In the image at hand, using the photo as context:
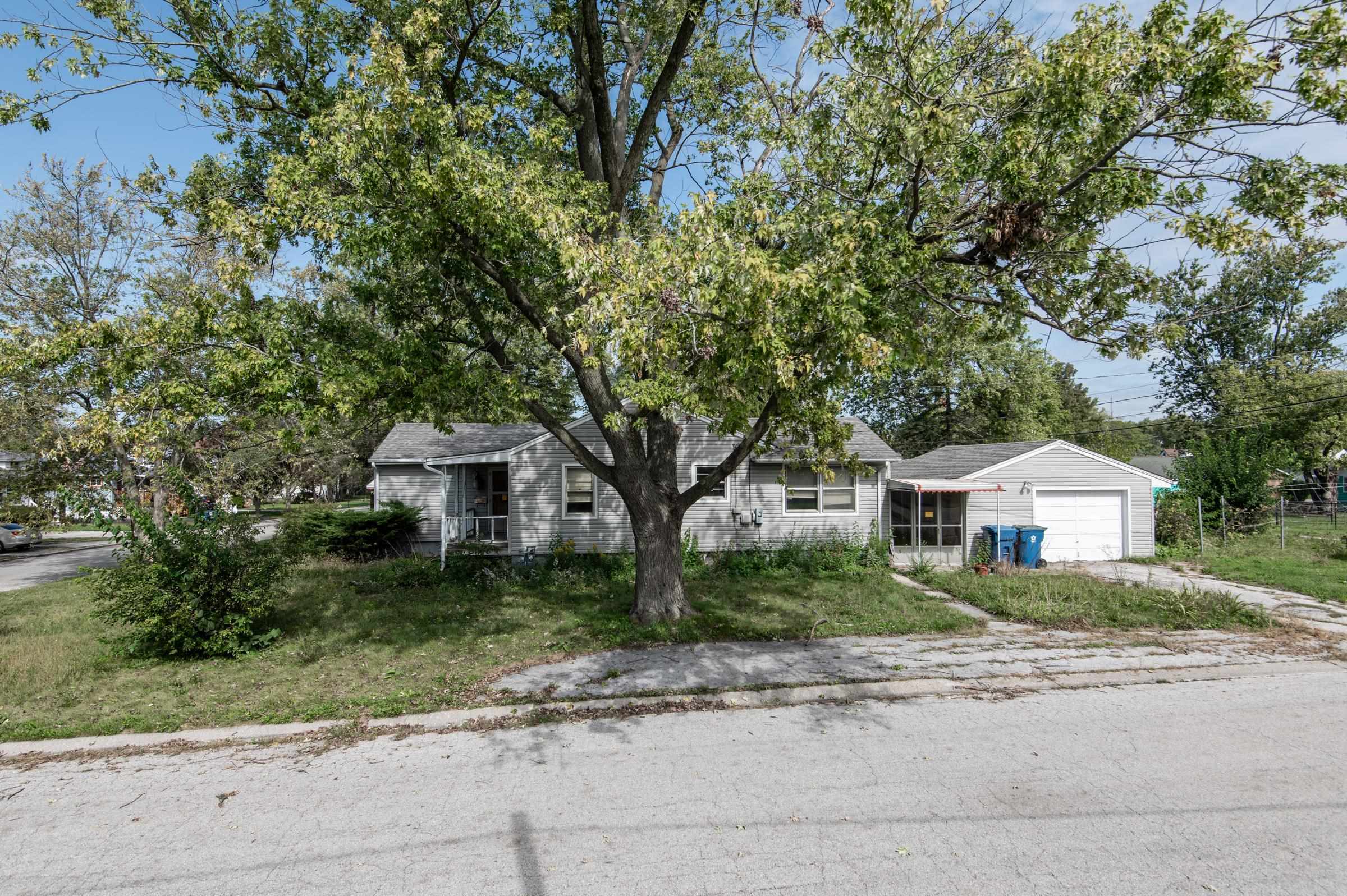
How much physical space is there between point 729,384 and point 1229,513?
21774 millimetres

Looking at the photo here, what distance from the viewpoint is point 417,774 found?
5.22 metres

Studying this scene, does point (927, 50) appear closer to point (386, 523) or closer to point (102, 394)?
point (102, 394)

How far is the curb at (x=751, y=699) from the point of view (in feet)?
19.5

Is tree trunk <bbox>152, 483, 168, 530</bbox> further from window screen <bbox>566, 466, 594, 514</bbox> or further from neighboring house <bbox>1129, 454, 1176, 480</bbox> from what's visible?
neighboring house <bbox>1129, 454, 1176, 480</bbox>

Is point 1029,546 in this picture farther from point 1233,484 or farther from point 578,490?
point 578,490

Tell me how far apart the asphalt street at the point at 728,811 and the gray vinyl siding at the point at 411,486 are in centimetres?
1412

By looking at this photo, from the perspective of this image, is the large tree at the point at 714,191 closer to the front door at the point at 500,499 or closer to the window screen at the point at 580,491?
the window screen at the point at 580,491

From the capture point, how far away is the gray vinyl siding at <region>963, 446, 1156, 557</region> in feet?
56.6

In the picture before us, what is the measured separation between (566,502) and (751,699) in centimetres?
1008

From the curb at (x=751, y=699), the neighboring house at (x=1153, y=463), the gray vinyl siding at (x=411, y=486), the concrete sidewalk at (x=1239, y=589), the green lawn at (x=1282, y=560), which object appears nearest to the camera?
the curb at (x=751, y=699)

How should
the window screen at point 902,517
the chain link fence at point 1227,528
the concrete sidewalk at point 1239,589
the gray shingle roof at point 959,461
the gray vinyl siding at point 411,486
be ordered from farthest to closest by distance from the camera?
1. the gray vinyl siding at point 411,486
2. the chain link fence at point 1227,528
3. the window screen at point 902,517
4. the gray shingle roof at point 959,461
5. the concrete sidewalk at point 1239,589

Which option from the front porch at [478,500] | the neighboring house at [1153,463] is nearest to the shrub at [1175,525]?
the neighboring house at [1153,463]

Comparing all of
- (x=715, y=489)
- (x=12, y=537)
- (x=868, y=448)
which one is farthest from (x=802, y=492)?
(x=12, y=537)

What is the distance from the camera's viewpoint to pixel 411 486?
64.4 ft
